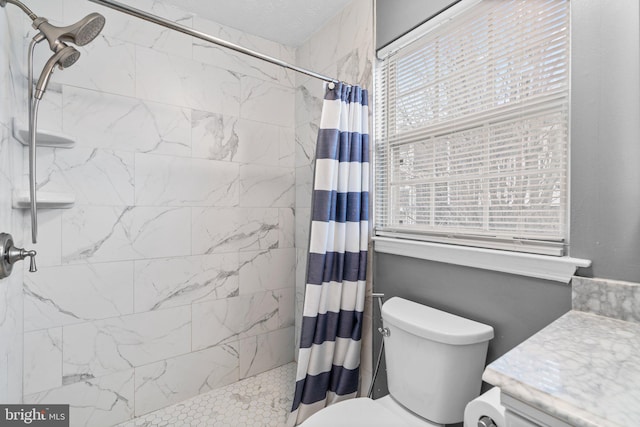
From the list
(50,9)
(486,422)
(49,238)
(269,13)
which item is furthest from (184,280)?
(269,13)

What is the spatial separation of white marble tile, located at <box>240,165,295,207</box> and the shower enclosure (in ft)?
0.03

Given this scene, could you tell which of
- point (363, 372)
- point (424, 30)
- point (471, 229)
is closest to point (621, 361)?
point (471, 229)

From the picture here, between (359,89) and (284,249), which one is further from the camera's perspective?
(284,249)

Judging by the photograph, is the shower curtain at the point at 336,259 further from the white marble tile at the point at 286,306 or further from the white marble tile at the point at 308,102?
the white marble tile at the point at 286,306

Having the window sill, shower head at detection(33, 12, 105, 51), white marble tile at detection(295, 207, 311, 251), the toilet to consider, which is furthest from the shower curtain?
shower head at detection(33, 12, 105, 51)

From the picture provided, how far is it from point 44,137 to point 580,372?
1983 millimetres

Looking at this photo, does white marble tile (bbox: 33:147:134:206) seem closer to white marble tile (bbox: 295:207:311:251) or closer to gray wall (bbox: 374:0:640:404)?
white marble tile (bbox: 295:207:311:251)

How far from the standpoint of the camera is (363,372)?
5.47 ft

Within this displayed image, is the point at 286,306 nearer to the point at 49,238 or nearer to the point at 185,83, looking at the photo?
the point at 49,238

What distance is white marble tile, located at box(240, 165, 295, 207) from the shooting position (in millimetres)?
2035

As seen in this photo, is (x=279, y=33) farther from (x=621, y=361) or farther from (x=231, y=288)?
(x=621, y=361)

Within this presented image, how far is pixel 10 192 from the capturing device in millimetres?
1155

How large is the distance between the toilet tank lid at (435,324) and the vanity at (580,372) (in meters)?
0.28

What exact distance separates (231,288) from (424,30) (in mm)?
1870
